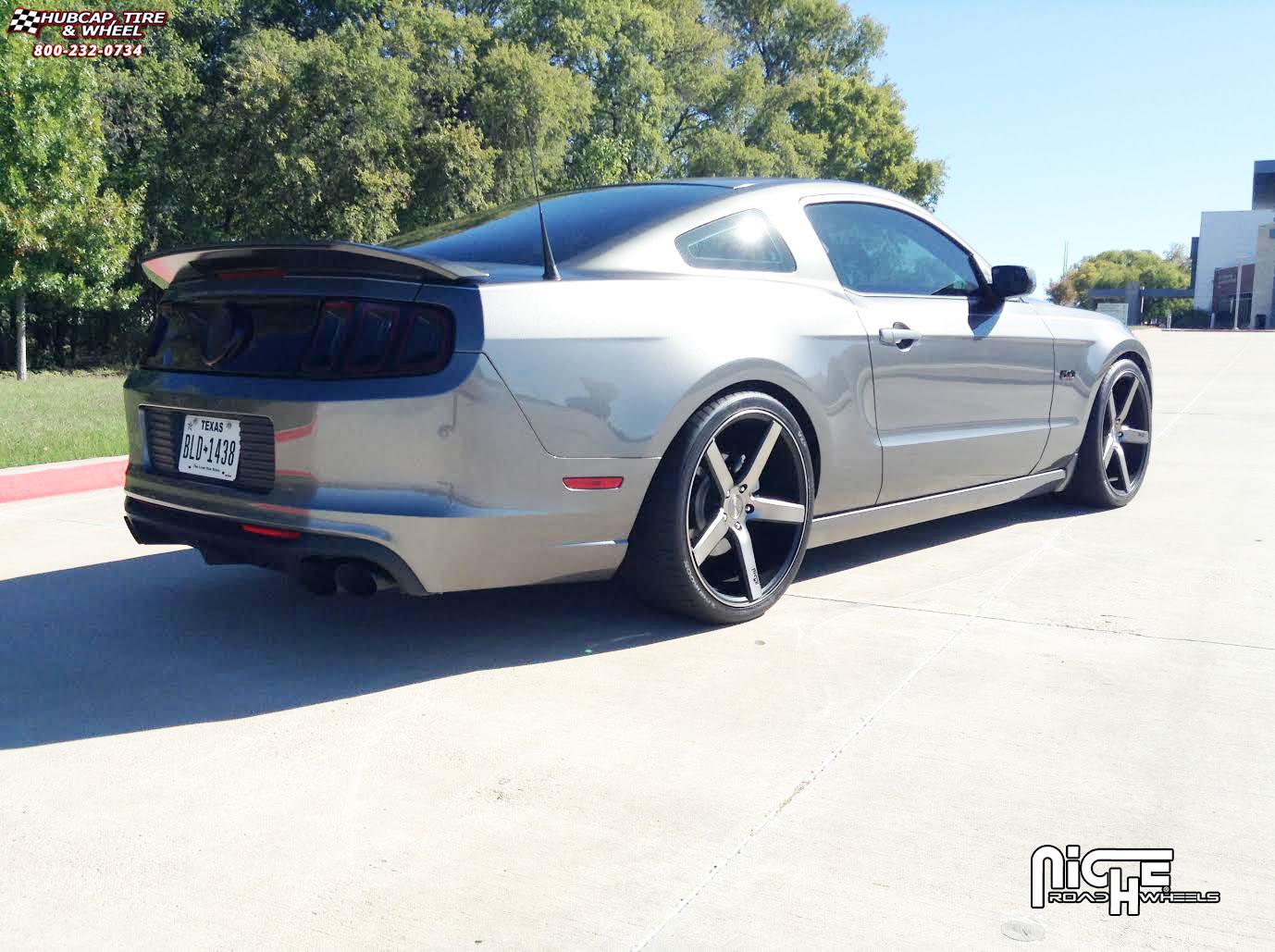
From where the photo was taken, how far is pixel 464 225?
14.5 ft

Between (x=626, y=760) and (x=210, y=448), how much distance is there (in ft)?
5.44

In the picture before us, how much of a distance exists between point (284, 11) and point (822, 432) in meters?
39.9

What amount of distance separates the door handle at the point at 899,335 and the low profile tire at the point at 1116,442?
1.82 m

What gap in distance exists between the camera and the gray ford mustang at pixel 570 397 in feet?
11.0

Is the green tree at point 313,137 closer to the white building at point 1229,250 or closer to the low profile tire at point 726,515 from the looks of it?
the low profile tire at point 726,515

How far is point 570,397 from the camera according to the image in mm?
3490

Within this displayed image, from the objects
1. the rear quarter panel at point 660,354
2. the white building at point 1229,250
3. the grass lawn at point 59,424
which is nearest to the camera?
the rear quarter panel at point 660,354

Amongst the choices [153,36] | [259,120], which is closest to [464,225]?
[259,120]

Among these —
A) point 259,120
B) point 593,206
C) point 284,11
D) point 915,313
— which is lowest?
point 915,313

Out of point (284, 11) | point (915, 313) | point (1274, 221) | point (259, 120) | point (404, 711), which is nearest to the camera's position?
point (404, 711)

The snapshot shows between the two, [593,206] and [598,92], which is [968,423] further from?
[598,92]

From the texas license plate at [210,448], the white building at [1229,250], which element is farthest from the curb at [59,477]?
the white building at [1229,250]

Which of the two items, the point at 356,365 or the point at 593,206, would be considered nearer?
the point at 356,365

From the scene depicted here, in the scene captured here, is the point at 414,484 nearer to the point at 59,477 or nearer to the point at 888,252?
the point at 888,252
